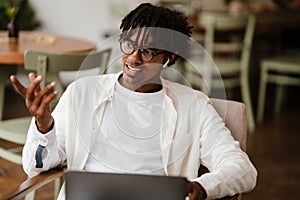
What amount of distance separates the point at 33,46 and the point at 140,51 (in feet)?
5.15

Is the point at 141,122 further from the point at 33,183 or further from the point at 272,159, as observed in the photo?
the point at 272,159

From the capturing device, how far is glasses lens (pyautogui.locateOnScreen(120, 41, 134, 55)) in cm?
161

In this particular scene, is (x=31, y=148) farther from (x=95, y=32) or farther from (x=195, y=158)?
(x=95, y=32)

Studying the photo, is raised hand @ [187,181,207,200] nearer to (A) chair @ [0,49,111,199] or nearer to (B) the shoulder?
(B) the shoulder

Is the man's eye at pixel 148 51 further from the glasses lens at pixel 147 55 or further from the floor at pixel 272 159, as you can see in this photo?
the floor at pixel 272 159

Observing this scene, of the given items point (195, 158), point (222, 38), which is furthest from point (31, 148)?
point (222, 38)

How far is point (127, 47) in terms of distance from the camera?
5.29 feet

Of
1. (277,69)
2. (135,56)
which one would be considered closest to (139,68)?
Result: (135,56)

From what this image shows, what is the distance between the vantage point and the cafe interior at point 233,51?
3208 millimetres

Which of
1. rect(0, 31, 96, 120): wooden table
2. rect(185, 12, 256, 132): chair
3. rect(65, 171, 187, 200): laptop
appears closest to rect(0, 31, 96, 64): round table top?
rect(0, 31, 96, 120): wooden table

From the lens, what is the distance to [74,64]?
2.53 meters

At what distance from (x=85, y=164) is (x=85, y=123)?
119mm

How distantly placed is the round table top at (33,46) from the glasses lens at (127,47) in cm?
122

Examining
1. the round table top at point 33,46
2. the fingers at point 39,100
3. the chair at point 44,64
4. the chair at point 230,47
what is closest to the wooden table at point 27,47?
the round table top at point 33,46
